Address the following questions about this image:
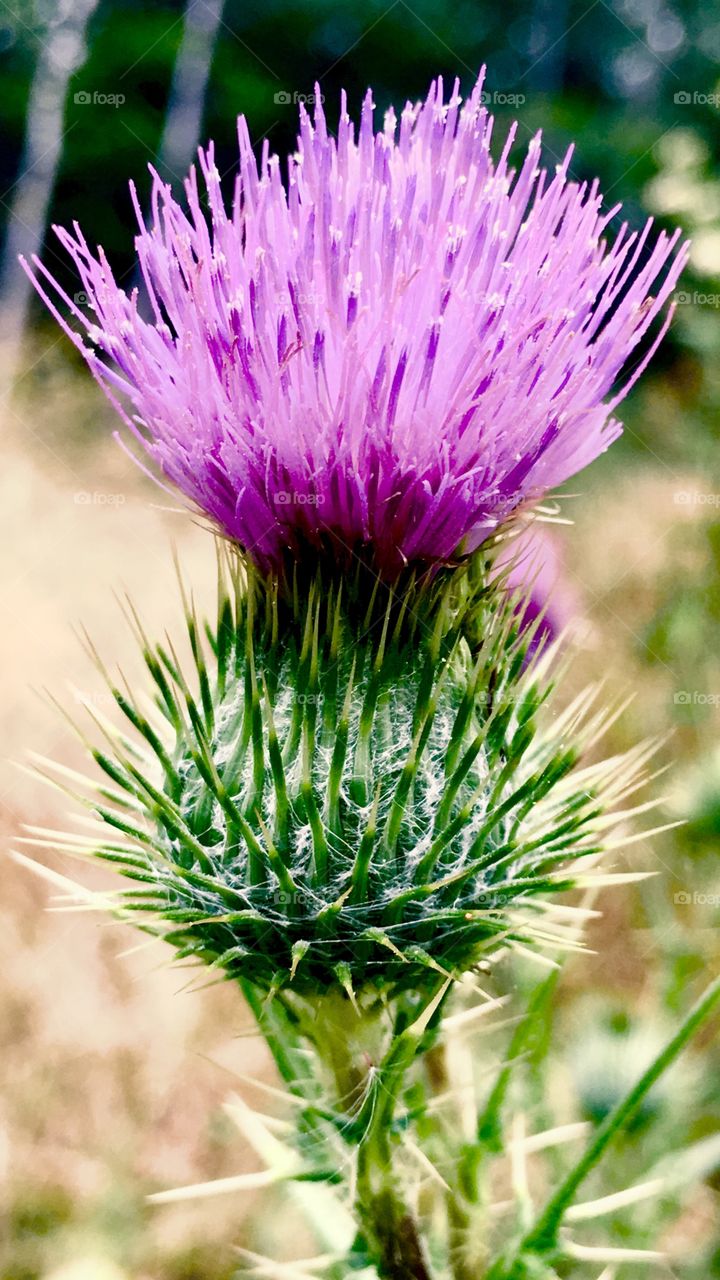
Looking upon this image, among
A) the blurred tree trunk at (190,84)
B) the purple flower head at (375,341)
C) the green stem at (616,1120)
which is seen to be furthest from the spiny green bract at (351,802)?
the blurred tree trunk at (190,84)

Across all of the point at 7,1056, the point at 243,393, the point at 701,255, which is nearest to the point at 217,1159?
the point at 7,1056

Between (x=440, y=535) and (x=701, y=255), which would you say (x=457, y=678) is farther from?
(x=701, y=255)

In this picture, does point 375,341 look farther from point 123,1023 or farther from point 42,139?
point 42,139

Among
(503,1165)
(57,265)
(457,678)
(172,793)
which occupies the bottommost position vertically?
(503,1165)

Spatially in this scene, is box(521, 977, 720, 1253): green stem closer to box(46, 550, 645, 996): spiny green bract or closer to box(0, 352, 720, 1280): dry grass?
box(46, 550, 645, 996): spiny green bract

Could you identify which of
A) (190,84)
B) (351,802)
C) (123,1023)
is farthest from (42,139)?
(351,802)

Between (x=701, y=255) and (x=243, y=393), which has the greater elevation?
(x=701, y=255)

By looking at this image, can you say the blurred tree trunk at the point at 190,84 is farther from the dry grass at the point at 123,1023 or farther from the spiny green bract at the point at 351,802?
the spiny green bract at the point at 351,802
